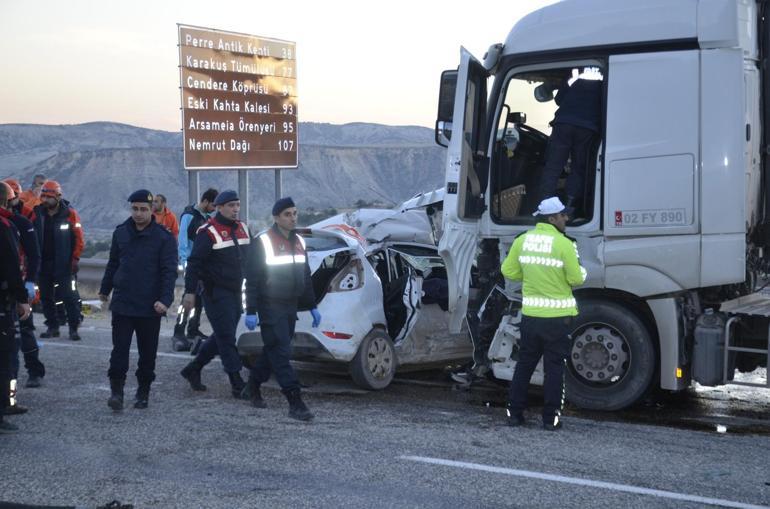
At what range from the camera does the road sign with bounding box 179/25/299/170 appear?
1803 cm

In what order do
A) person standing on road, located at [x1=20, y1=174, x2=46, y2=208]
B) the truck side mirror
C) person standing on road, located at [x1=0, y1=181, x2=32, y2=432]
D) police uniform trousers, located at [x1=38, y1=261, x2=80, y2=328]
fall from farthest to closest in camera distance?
person standing on road, located at [x1=20, y1=174, x2=46, y2=208] < police uniform trousers, located at [x1=38, y1=261, x2=80, y2=328] < the truck side mirror < person standing on road, located at [x1=0, y1=181, x2=32, y2=432]

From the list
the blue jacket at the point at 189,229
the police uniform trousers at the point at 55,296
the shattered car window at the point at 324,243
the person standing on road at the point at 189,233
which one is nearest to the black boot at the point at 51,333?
the police uniform trousers at the point at 55,296

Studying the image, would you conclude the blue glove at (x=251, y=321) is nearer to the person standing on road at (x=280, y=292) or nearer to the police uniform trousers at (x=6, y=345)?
the person standing on road at (x=280, y=292)

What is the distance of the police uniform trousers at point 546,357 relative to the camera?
8.12 m

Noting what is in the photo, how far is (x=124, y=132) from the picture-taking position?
99.1 m

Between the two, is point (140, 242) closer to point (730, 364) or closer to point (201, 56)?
point (730, 364)

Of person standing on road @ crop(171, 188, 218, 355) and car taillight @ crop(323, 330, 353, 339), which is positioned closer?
car taillight @ crop(323, 330, 353, 339)

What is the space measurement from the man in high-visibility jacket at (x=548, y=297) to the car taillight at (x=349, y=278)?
2056mm

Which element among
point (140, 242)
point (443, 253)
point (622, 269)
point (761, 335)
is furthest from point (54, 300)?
point (761, 335)

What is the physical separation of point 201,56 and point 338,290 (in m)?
9.59

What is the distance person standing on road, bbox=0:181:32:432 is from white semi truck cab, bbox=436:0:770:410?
3.57 m

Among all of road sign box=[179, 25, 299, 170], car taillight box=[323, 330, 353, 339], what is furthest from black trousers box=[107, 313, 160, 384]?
road sign box=[179, 25, 299, 170]

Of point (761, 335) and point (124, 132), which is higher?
point (124, 132)

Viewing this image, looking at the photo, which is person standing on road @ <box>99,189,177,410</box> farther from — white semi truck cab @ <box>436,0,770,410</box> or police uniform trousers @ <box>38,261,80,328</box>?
police uniform trousers @ <box>38,261,80,328</box>
